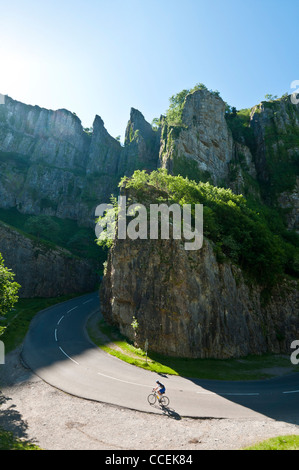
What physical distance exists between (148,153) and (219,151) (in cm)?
3671

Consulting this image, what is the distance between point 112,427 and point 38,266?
153 ft

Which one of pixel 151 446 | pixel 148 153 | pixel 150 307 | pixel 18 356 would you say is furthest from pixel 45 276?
pixel 148 153

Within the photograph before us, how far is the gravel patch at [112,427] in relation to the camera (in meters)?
12.2

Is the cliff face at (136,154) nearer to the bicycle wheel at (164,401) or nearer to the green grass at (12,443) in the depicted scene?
the bicycle wheel at (164,401)

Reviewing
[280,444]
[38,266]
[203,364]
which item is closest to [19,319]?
[38,266]

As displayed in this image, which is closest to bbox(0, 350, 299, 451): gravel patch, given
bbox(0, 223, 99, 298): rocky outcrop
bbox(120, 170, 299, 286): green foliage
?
bbox(120, 170, 299, 286): green foliage

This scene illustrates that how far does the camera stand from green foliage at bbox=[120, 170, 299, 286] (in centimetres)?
3197

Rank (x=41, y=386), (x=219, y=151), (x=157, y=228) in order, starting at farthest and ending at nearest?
(x=219, y=151), (x=157, y=228), (x=41, y=386)

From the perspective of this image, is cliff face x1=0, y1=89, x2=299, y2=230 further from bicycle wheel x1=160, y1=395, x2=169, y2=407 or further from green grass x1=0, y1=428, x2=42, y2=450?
green grass x1=0, y1=428, x2=42, y2=450

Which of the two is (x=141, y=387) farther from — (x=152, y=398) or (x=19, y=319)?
(x=19, y=319)

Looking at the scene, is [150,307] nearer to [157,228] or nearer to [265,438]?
[157,228]

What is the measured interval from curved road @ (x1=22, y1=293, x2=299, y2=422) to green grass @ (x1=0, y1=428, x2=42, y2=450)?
5.78m

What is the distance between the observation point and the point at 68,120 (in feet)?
350
